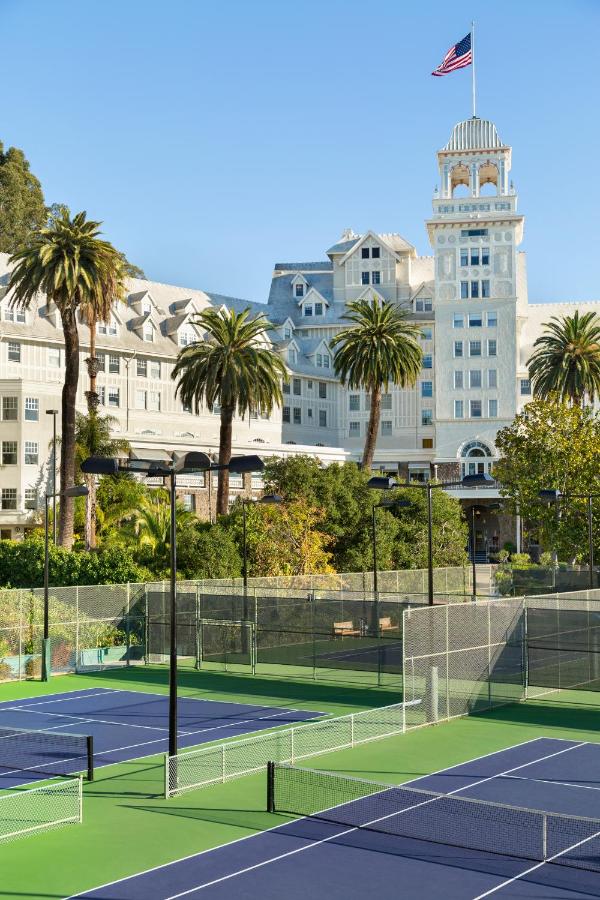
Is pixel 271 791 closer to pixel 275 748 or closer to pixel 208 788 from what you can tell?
pixel 208 788

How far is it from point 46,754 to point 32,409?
51.6m

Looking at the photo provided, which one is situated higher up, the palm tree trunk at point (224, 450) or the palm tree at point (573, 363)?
the palm tree at point (573, 363)

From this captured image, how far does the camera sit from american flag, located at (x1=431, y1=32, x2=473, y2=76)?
8144cm

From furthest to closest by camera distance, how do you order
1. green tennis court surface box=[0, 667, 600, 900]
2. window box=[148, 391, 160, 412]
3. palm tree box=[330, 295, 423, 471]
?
window box=[148, 391, 160, 412], palm tree box=[330, 295, 423, 471], green tennis court surface box=[0, 667, 600, 900]

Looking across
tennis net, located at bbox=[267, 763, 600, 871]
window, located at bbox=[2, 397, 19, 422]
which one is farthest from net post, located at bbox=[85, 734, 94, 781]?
window, located at bbox=[2, 397, 19, 422]

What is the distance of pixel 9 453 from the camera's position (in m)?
74.4

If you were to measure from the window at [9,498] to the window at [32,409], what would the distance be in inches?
187

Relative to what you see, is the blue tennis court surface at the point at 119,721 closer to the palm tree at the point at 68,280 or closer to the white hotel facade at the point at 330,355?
the palm tree at the point at 68,280

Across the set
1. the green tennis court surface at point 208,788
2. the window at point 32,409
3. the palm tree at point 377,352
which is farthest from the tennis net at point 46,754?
the window at point 32,409

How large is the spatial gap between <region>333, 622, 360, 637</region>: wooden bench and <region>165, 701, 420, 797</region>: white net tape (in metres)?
11.1

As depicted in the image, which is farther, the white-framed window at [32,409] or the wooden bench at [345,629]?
the white-framed window at [32,409]

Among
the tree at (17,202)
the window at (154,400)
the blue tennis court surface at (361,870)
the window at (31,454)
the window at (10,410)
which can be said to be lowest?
the blue tennis court surface at (361,870)

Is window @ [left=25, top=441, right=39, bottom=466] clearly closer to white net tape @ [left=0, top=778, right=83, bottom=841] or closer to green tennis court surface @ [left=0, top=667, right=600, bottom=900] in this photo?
green tennis court surface @ [left=0, top=667, right=600, bottom=900]

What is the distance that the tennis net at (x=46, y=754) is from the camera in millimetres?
24641
